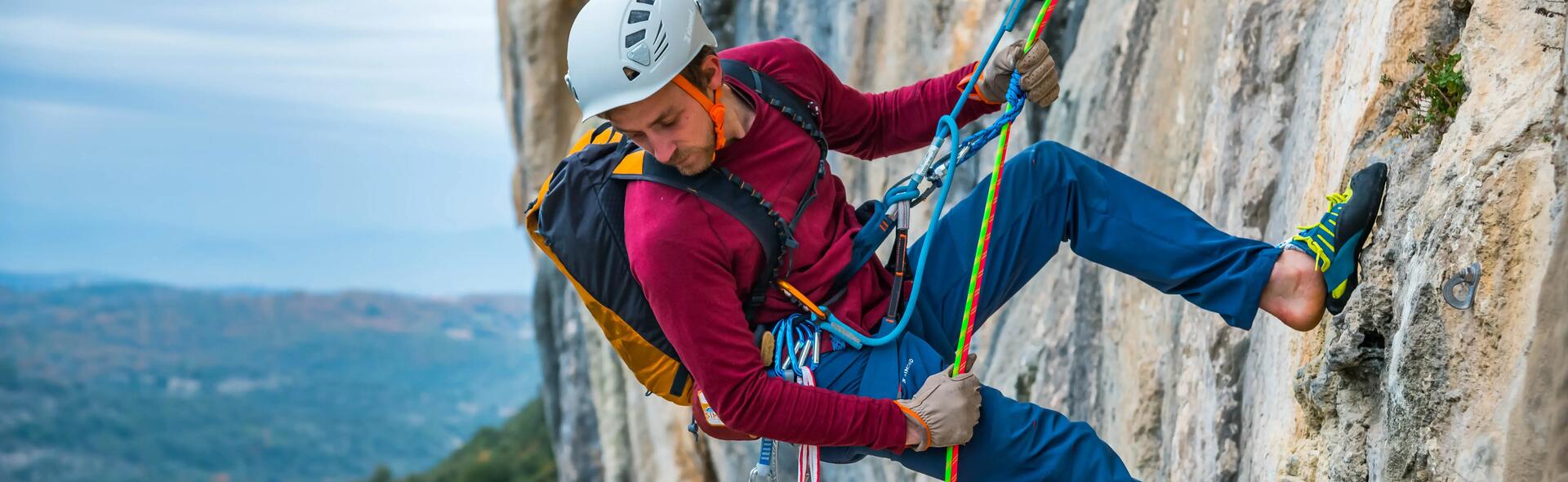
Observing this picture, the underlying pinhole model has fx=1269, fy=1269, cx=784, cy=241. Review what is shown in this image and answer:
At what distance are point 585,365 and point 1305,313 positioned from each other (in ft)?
54.4

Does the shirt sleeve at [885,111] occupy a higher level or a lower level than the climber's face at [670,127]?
higher

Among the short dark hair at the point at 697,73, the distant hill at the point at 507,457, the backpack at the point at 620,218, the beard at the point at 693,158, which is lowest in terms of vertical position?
the distant hill at the point at 507,457

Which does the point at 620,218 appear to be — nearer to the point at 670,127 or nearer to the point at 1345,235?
the point at 670,127

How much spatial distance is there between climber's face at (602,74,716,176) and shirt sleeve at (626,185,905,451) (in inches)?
3.6

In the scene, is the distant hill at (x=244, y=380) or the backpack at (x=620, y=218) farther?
the distant hill at (x=244, y=380)

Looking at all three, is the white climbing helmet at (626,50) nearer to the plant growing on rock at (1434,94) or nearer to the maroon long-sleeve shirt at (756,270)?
the maroon long-sleeve shirt at (756,270)

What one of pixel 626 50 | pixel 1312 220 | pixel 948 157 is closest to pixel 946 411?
pixel 948 157

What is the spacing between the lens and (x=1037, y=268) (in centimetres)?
343

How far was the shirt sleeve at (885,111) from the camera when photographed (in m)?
3.68

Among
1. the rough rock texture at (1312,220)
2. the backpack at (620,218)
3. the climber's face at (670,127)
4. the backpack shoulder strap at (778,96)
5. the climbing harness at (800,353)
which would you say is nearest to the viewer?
the rough rock texture at (1312,220)

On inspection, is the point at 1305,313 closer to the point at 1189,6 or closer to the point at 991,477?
the point at 991,477

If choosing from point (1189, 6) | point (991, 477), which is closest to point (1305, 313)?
point (991, 477)

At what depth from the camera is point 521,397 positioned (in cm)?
10256

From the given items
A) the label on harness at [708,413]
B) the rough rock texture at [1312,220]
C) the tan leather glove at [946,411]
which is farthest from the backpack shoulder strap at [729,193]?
the rough rock texture at [1312,220]
